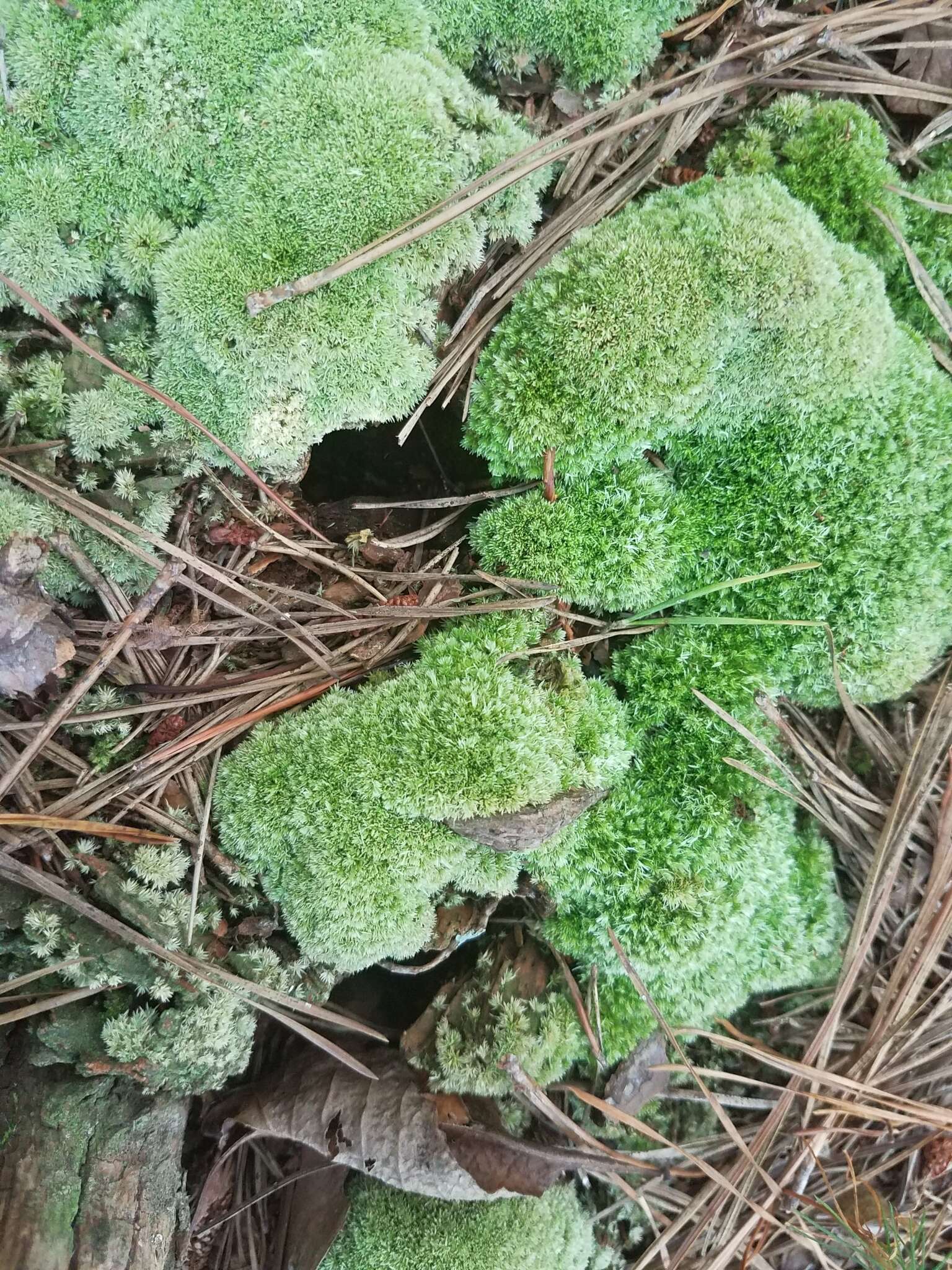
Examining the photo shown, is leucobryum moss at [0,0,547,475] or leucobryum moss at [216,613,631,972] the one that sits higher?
leucobryum moss at [0,0,547,475]

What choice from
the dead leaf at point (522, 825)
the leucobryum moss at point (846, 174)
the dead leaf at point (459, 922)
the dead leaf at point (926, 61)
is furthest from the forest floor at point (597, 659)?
the dead leaf at point (522, 825)

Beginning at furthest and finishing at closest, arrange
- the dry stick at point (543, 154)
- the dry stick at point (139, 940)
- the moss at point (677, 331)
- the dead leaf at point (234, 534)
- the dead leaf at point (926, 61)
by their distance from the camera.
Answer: the dead leaf at point (926, 61) < the dead leaf at point (234, 534) < the moss at point (677, 331) < the dry stick at point (543, 154) < the dry stick at point (139, 940)

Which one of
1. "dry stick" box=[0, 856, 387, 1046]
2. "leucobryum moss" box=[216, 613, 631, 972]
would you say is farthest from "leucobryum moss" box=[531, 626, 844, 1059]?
"dry stick" box=[0, 856, 387, 1046]

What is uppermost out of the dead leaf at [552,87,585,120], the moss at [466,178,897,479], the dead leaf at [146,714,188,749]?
the dead leaf at [552,87,585,120]

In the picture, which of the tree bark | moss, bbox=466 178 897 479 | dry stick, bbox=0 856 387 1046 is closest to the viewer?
the tree bark

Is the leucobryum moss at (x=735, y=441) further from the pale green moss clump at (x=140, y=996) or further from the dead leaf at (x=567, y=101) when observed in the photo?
the pale green moss clump at (x=140, y=996)

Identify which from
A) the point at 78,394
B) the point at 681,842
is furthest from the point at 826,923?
the point at 78,394

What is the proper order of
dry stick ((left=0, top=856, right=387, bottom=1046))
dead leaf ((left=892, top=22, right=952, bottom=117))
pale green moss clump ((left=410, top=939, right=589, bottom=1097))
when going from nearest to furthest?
dry stick ((left=0, top=856, right=387, bottom=1046)) → pale green moss clump ((left=410, top=939, right=589, bottom=1097)) → dead leaf ((left=892, top=22, right=952, bottom=117))

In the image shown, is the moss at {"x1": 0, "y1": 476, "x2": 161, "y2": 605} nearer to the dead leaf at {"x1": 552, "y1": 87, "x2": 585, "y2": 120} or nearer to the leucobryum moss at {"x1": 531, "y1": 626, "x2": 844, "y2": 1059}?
the leucobryum moss at {"x1": 531, "y1": 626, "x2": 844, "y2": 1059}
